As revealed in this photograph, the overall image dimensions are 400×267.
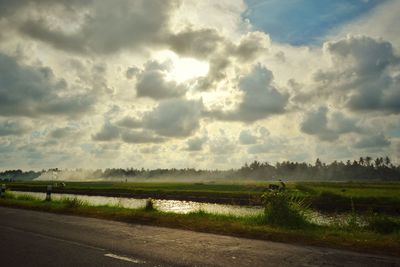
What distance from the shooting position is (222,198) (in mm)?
53438

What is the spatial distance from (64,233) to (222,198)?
41746 millimetres

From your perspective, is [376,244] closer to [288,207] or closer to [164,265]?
[288,207]

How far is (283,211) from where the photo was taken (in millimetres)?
14977

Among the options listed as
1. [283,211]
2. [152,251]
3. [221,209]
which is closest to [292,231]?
[283,211]

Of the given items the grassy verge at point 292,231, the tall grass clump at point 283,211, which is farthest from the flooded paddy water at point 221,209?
the grassy verge at point 292,231

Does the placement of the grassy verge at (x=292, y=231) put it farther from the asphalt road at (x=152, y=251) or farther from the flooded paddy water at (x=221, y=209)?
the flooded paddy water at (x=221, y=209)

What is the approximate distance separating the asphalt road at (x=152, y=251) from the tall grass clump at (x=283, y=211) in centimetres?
355

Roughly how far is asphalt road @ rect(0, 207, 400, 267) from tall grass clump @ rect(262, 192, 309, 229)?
11.7 feet

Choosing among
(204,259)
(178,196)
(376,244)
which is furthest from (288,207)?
(178,196)

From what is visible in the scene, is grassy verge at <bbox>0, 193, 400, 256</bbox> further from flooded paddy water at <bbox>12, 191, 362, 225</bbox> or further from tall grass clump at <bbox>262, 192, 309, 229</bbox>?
flooded paddy water at <bbox>12, 191, 362, 225</bbox>

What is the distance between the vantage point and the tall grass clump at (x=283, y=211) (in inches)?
575

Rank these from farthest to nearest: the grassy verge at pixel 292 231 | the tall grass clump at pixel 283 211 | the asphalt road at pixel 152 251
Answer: the tall grass clump at pixel 283 211, the grassy verge at pixel 292 231, the asphalt road at pixel 152 251

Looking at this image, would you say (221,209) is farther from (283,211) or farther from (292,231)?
(292,231)

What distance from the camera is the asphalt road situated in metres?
8.44
